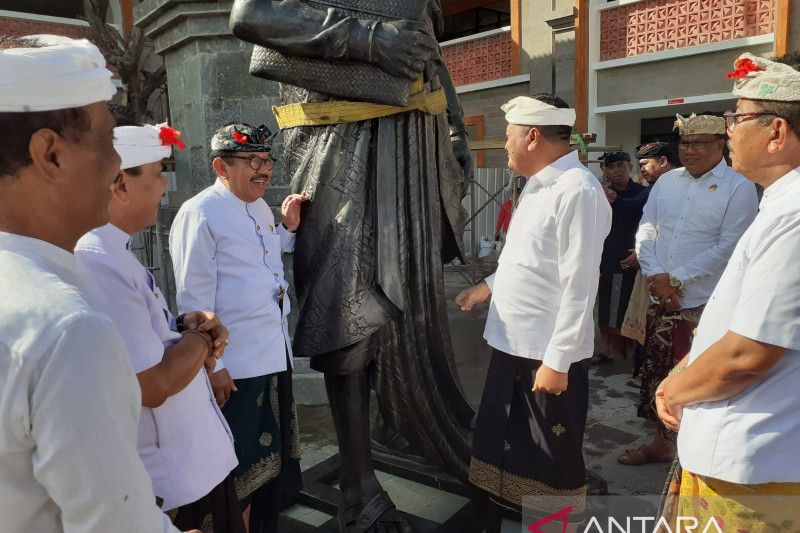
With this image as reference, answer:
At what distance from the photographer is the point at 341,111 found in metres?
2.10

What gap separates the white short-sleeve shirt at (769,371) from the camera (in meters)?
1.31

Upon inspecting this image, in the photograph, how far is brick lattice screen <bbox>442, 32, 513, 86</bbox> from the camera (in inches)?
480

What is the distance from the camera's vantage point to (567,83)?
10906mm

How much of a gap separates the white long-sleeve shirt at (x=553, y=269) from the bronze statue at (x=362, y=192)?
1.03 ft

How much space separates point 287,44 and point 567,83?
32.6 feet

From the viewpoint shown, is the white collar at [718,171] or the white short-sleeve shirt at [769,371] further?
the white collar at [718,171]

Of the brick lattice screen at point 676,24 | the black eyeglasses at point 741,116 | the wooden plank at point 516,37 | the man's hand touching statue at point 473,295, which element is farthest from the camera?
the wooden plank at point 516,37

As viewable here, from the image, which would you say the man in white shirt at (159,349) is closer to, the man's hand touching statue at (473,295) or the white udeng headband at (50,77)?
the white udeng headband at (50,77)

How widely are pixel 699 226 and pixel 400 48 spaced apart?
80.6 inches

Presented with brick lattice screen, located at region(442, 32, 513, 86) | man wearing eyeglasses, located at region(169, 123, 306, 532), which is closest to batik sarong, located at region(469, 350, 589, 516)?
man wearing eyeglasses, located at region(169, 123, 306, 532)

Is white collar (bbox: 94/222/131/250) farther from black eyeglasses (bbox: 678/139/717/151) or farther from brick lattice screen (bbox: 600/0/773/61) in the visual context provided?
brick lattice screen (bbox: 600/0/773/61)

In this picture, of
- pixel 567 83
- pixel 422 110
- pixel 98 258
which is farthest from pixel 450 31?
pixel 98 258

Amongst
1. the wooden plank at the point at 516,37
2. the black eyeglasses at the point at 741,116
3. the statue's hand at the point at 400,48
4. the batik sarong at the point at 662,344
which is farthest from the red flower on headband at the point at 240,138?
the wooden plank at the point at 516,37

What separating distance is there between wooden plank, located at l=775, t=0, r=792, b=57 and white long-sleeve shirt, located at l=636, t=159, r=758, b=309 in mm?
6479
